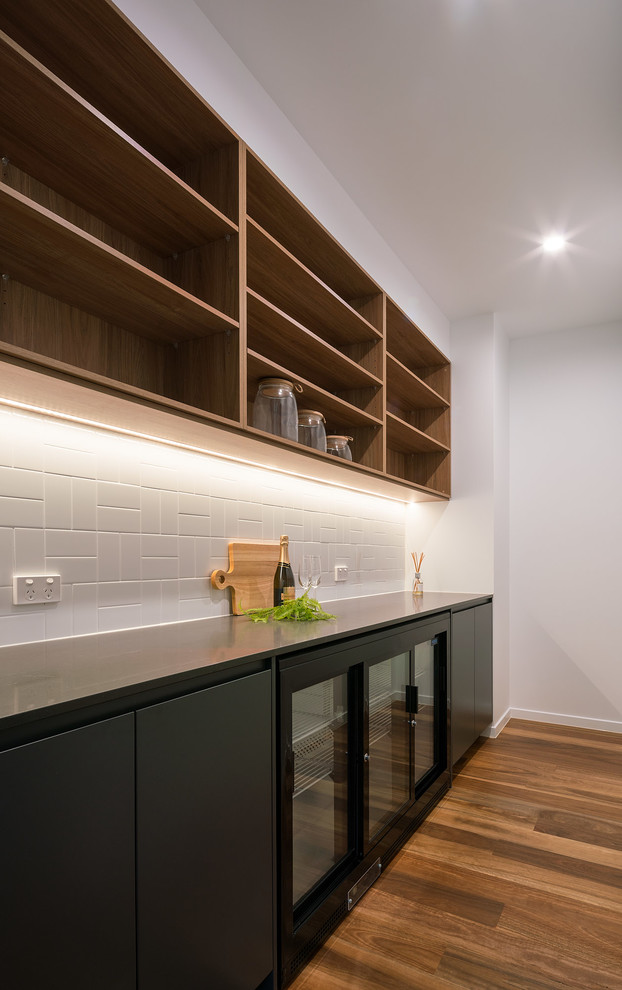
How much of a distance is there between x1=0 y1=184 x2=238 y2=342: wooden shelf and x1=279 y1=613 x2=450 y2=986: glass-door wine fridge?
102cm

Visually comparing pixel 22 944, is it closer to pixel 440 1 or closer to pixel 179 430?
pixel 179 430

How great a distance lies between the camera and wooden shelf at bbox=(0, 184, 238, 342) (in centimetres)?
124

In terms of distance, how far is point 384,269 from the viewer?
3064 mm

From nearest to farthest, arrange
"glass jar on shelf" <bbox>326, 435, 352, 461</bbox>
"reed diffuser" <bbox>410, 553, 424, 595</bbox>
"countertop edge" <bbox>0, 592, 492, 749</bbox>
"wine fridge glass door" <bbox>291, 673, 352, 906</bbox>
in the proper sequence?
1. "countertop edge" <bbox>0, 592, 492, 749</bbox>
2. "wine fridge glass door" <bbox>291, 673, 352, 906</bbox>
3. "glass jar on shelf" <bbox>326, 435, 352, 461</bbox>
4. "reed diffuser" <bbox>410, 553, 424, 595</bbox>

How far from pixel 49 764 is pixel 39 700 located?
98mm

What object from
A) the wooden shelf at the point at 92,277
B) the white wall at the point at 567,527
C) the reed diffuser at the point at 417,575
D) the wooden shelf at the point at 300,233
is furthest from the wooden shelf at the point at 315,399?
the white wall at the point at 567,527

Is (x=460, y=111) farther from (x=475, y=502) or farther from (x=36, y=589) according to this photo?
(x=475, y=502)

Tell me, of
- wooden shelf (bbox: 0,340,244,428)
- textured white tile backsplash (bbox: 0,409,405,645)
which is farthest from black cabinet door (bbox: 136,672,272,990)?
wooden shelf (bbox: 0,340,244,428)

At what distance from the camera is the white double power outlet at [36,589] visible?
149 cm

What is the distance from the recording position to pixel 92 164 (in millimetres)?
1480

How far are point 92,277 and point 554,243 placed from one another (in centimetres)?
→ 256

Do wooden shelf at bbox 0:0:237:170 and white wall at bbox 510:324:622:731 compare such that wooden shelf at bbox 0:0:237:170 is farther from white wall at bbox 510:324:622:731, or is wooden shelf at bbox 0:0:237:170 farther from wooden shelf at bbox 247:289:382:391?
white wall at bbox 510:324:622:731

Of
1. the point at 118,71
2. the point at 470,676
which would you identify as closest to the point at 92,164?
the point at 118,71

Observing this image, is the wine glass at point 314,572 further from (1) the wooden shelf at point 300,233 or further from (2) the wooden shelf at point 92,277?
(1) the wooden shelf at point 300,233
